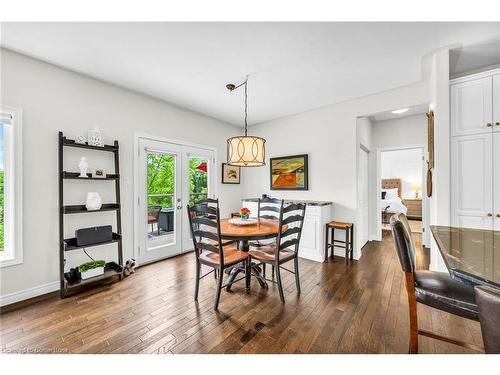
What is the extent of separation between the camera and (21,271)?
90.7 inches

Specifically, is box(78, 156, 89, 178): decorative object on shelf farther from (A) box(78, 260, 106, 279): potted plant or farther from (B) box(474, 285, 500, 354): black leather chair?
(B) box(474, 285, 500, 354): black leather chair

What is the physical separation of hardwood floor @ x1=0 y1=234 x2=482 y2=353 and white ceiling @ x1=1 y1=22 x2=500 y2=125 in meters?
2.57

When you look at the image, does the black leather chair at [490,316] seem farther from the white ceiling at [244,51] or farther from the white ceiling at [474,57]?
the white ceiling at [474,57]

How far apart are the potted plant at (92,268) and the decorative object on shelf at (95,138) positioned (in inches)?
57.1

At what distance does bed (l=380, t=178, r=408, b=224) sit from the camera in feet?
22.2

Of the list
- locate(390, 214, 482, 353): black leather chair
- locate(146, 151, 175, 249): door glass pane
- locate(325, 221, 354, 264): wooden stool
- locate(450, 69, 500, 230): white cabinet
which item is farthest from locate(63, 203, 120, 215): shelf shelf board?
locate(450, 69, 500, 230): white cabinet

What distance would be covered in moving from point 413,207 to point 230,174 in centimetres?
675

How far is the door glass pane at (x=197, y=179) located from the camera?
13.4 ft

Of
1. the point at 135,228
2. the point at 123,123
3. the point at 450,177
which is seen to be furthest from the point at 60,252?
the point at 450,177

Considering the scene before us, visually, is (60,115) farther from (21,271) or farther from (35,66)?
(21,271)

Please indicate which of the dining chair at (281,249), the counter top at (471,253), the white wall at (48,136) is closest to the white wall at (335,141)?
the dining chair at (281,249)
